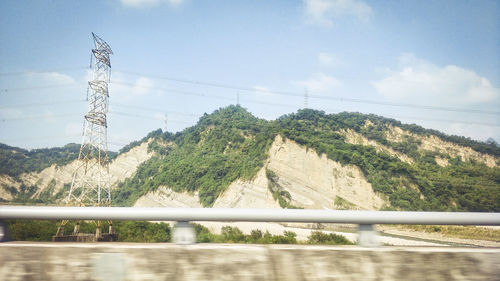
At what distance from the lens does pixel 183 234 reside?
8.71 feet

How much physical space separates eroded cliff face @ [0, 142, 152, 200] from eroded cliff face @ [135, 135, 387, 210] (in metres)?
30.5

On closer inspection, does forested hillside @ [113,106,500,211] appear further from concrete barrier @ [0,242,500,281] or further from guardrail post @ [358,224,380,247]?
concrete barrier @ [0,242,500,281]

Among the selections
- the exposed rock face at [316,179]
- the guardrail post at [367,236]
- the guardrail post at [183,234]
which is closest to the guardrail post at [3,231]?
the guardrail post at [183,234]

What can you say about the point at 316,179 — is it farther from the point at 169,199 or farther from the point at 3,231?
the point at 3,231

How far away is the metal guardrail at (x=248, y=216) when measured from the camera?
8.63ft

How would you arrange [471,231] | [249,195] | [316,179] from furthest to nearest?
[316,179]
[249,195]
[471,231]

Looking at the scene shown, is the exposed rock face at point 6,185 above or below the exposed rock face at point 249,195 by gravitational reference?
below

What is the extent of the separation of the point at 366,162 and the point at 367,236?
54.6 m

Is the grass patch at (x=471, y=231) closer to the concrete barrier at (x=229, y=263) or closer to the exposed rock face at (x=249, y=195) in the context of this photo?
the concrete barrier at (x=229, y=263)

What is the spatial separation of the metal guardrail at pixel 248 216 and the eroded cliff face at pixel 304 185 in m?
40.8

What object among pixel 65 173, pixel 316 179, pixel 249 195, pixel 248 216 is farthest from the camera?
pixel 65 173

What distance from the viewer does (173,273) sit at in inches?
94.7

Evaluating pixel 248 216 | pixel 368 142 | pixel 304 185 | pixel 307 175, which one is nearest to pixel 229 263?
pixel 248 216


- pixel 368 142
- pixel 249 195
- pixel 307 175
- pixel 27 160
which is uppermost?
pixel 368 142
